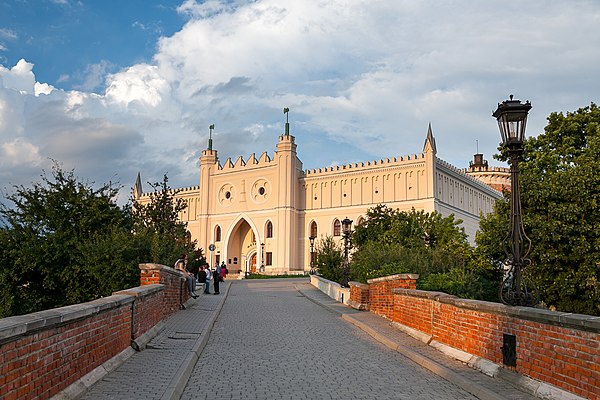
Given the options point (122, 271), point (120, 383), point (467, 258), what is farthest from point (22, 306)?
point (467, 258)

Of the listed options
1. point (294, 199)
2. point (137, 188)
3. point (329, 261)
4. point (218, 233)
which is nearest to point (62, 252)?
point (329, 261)

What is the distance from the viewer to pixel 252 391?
7.24 metres

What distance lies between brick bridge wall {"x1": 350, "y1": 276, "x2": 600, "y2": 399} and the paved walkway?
35cm

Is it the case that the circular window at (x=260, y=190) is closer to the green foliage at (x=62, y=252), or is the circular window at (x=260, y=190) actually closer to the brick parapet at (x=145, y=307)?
the green foliage at (x=62, y=252)

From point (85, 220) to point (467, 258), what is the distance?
15388 mm

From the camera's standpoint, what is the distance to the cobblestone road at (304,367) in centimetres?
727

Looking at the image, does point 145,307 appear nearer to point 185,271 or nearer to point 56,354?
point 56,354

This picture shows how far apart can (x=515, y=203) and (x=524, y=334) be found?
6.57 ft

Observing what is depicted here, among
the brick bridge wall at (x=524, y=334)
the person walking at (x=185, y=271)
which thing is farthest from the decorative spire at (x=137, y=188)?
the brick bridge wall at (x=524, y=334)

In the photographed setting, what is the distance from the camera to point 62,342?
6066 millimetres

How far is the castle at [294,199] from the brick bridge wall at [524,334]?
41.6 metres

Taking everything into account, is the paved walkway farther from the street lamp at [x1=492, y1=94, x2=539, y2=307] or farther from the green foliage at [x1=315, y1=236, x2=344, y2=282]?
the green foliage at [x1=315, y1=236, x2=344, y2=282]

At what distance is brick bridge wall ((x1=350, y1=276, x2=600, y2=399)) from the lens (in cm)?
592

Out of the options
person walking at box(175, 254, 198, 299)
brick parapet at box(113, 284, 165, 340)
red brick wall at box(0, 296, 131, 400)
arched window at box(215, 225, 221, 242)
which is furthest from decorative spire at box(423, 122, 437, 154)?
red brick wall at box(0, 296, 131, 400)
